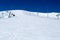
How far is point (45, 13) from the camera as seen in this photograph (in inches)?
598

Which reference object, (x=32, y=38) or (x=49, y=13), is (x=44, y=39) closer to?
(x=32, y=38)

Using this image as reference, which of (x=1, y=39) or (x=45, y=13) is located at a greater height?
(x=45, y=13)

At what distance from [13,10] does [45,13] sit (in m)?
3.67

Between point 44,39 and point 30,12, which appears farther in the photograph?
point 30,12

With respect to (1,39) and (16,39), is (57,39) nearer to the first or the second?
(16,39)

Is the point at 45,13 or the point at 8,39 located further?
the point at 45,13

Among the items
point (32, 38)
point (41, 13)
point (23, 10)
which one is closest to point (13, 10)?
point (23, 10)

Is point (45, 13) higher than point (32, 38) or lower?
higher

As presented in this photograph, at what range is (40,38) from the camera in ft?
16.5

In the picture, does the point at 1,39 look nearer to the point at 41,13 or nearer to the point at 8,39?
the point at 8,39

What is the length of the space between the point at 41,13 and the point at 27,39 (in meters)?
9.81

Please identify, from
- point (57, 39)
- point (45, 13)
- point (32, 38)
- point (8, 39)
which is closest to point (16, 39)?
point (8, 39)

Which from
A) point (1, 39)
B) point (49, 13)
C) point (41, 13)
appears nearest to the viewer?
point (1, 39)

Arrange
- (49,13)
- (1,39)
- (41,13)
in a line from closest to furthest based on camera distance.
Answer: (1,39)
(41,13)
(49,13)
